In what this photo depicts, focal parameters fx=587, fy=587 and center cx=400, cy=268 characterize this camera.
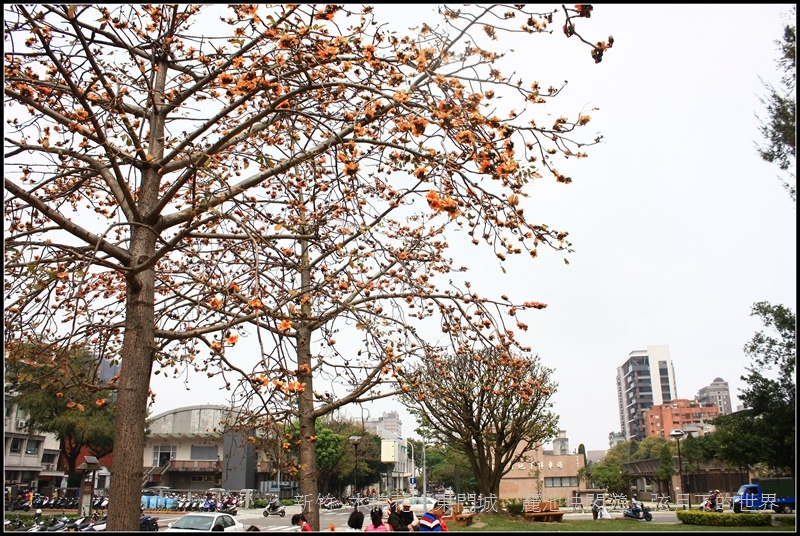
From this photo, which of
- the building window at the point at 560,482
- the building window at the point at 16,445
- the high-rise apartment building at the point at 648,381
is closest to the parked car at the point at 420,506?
the building window at the point at 560,482

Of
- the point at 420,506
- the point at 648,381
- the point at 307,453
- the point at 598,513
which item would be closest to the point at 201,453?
the point at 420,506

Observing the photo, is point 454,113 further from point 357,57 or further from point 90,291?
point 90,291

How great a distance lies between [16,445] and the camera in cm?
3781

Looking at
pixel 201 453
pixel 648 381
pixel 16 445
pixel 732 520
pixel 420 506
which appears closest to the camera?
pixel 732 520

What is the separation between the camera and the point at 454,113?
3.53m

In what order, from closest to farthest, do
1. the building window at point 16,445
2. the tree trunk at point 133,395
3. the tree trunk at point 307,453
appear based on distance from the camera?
the tree trunk at point 133,395 < the tree trunk at point 307,453 < the building window at point 16,445

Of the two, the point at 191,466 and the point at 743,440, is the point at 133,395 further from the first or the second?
the point at 191,466

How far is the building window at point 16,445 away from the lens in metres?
37.2

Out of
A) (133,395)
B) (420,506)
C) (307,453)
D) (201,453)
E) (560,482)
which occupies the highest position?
(133,395)

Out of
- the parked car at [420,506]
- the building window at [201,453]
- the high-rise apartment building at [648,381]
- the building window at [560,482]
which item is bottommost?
the building window at [560,482]

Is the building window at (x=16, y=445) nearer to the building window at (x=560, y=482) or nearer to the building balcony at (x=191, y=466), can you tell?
the building balcony at (x=191, y=466)

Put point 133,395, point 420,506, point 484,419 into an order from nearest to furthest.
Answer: point 133,395 < point 484,419 < point 420,506

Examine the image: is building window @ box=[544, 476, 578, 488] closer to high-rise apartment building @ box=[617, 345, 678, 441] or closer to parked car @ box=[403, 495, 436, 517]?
parked car @ box=[403, 495, 436, 517]

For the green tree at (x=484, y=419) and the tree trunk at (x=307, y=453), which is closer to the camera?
the tree trunk at (x=307, y=453)
